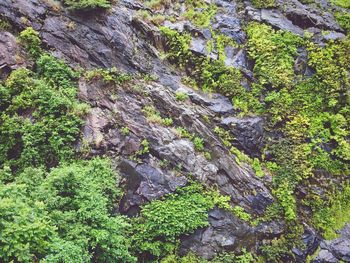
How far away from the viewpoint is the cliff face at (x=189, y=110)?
938cm

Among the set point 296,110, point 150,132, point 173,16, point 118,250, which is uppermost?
point 173,16

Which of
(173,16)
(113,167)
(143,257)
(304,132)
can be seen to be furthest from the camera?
(173,16)

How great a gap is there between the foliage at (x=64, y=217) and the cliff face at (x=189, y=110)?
869 mm

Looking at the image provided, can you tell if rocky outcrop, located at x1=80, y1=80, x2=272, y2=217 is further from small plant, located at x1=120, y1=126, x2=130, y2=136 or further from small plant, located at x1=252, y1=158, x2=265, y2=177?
small plant, located at x1=252, y1=158, x2=265, y2=177

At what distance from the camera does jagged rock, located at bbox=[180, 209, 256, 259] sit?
8.77m

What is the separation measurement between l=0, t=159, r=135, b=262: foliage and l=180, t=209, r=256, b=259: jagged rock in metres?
1.75

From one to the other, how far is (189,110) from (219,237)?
4.02m

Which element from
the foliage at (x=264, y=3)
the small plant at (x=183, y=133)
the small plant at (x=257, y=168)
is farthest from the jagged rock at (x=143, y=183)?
the foliage at (x=264, y=3)

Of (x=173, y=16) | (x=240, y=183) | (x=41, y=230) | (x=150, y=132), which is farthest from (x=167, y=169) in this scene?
(x=173, y=16)

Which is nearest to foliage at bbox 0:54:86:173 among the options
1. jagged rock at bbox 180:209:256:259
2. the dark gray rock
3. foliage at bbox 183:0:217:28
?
jagged rock at bbox 180:209:256:259

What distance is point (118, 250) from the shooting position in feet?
24.5

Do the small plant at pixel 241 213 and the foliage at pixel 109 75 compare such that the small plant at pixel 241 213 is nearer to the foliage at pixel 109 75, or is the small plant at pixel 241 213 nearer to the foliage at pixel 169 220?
the foliage at pixel 169 220

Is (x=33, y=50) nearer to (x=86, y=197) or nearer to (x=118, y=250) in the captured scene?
(x=86, y=197)

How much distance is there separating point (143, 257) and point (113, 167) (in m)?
2.35
